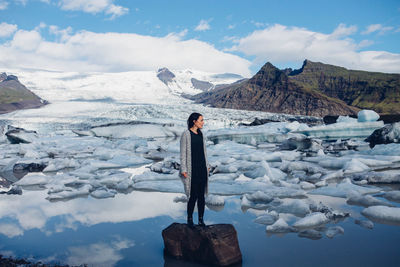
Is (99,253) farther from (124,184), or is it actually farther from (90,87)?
(90,87)

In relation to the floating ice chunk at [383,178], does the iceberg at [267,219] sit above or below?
below

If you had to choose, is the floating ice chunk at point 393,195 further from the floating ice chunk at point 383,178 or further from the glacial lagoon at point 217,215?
the floating ice chunk at point 383,178

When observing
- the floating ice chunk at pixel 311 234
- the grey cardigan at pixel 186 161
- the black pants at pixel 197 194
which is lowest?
the floating ice chunk at pixel 311 234

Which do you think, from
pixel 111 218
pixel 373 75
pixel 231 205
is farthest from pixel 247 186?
pixel 373 75

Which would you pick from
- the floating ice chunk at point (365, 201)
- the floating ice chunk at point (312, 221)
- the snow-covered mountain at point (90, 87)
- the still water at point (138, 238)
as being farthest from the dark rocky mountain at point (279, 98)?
the still water at point (138, 238)

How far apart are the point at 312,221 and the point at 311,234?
360mm

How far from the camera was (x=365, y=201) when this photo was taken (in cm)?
481

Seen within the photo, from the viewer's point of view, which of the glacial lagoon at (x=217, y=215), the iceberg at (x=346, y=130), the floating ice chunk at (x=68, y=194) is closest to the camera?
the glacial lagoon at (x=217, y=215)

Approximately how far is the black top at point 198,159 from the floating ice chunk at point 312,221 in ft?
4.25

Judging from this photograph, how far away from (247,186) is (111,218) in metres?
2.67

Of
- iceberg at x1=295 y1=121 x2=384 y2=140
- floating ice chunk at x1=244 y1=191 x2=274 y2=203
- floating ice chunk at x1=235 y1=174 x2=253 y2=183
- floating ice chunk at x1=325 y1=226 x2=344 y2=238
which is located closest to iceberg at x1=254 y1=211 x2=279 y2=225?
floating ice chunk at x1=325 y1=226 x2=344 y2=238

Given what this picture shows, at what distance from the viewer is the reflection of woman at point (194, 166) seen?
348 cm

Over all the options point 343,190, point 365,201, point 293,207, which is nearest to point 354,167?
point 343,190

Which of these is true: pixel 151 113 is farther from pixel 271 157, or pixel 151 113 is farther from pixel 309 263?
pixel 309 263
